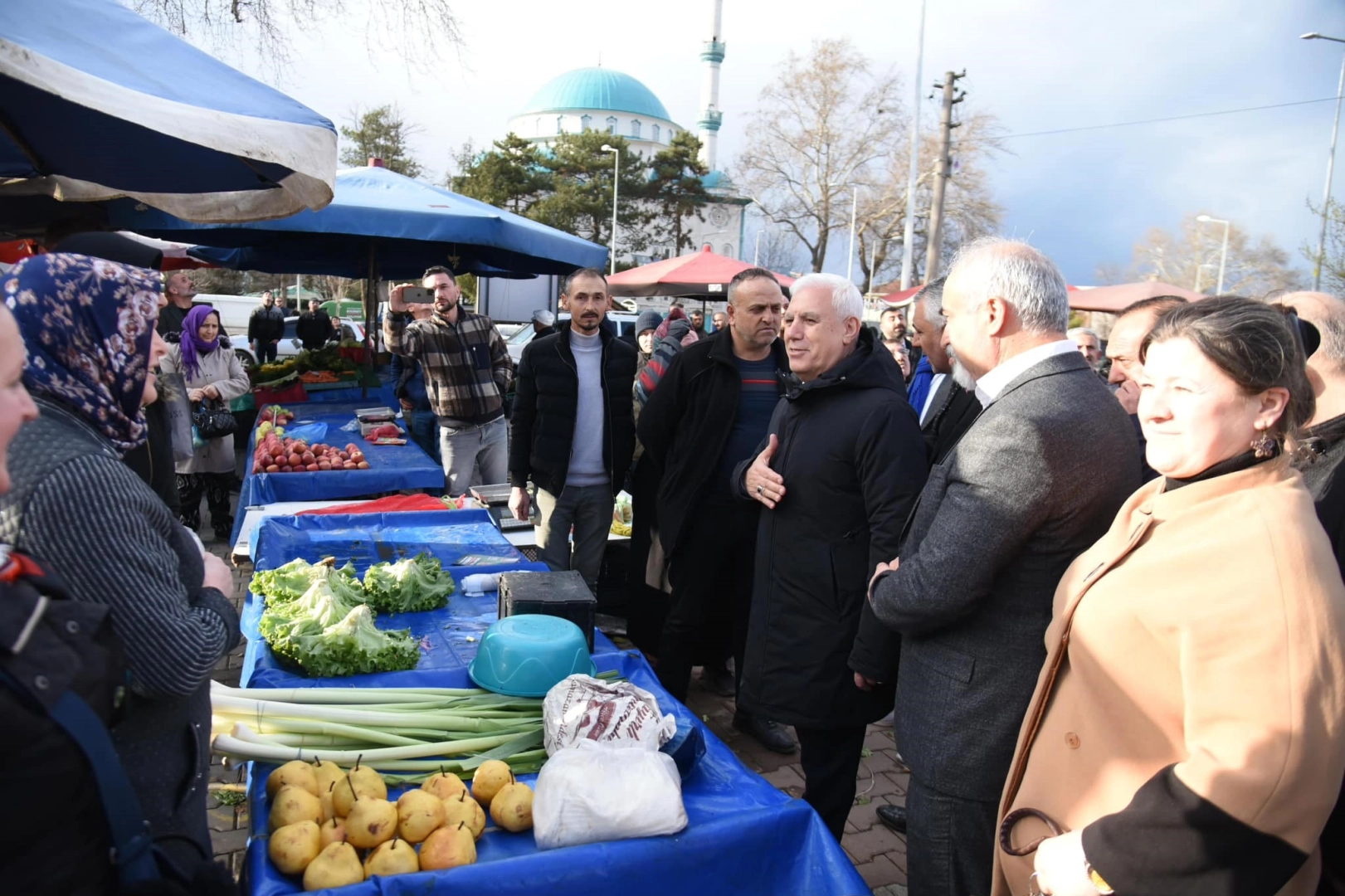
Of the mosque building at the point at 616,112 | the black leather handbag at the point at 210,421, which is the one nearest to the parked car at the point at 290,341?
the black leather handbag at the point at 210,421

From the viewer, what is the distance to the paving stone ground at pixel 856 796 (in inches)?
117

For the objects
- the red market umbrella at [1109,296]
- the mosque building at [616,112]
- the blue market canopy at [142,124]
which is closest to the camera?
the blue market canopy at [142,124]

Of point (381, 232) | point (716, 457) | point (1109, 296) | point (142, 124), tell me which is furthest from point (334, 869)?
point (1109, 296)

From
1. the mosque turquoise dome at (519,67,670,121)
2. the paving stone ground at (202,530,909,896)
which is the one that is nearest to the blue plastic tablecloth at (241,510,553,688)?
the paving stone ground at (202,530,909,896)

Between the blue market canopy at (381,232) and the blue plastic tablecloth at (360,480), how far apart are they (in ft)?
5.05

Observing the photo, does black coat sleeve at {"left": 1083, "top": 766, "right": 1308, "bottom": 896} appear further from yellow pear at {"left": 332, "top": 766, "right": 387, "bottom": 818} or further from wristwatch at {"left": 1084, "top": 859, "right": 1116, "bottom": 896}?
yellow pear at {"left": 332, "top": 766, "right": 387, "bottom": 818}

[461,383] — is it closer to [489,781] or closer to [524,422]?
[524,422]

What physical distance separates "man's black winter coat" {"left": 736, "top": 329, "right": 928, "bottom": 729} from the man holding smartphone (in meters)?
3.73

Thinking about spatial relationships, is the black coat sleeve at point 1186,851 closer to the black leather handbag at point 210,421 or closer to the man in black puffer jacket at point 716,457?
the man in black puffer jacket at point 716,457

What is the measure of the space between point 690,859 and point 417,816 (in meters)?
0.55

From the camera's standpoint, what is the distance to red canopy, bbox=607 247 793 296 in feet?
45.4

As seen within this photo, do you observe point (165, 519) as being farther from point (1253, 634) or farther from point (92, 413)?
point (1253, 634)

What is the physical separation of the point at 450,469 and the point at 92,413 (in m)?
4.68

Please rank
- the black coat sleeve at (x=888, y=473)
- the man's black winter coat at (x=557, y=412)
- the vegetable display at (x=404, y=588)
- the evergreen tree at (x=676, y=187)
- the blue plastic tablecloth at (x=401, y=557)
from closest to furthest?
the blue plastic tablecloth at (x=401, y=557) < the black coat sleeve at (x=888, y=473) < the vegetable display at (x=404, y=588) < the man's black winter coat at (x=557, y=412) < the evergreen tree at (x=676, y=187)
